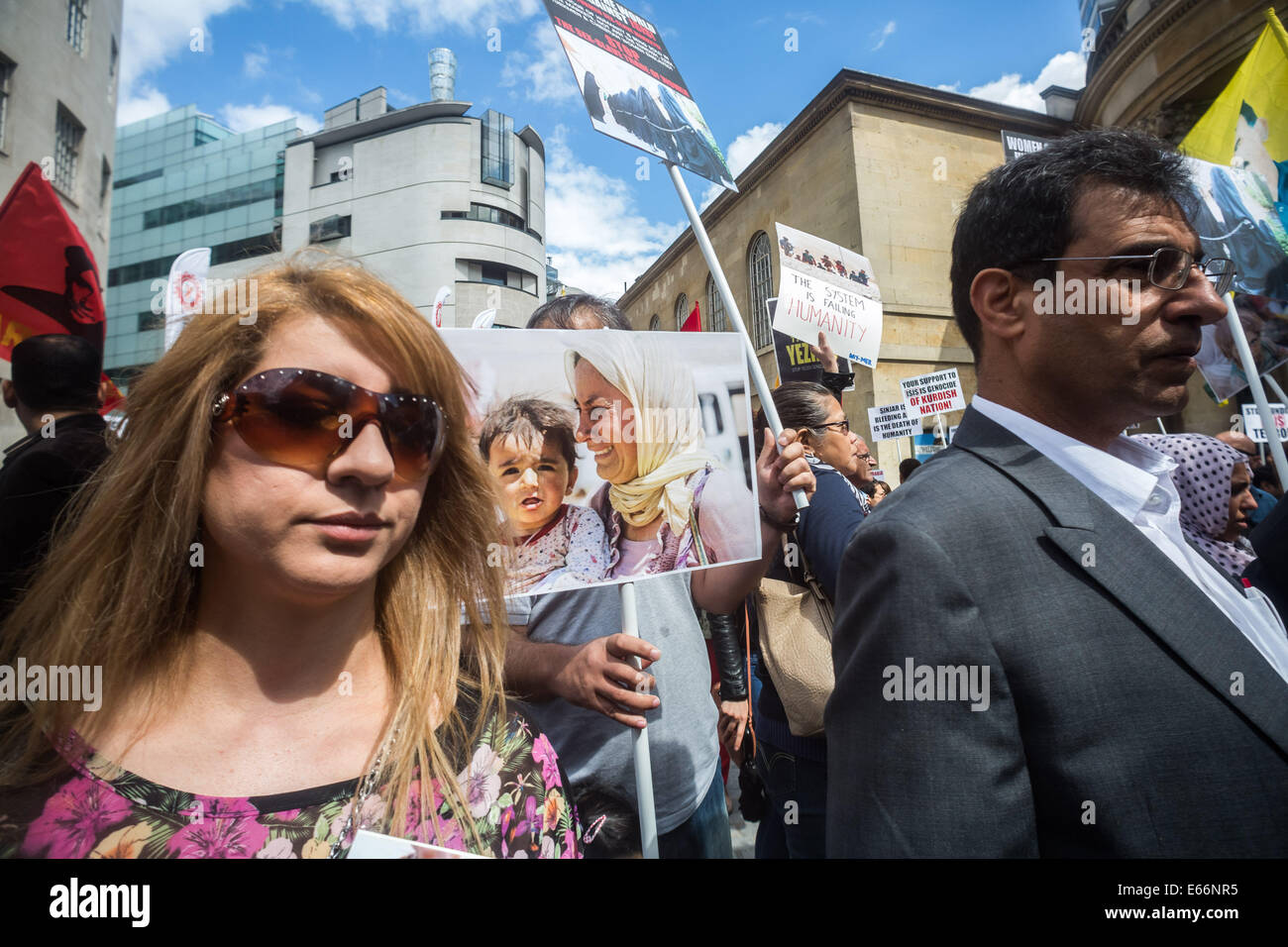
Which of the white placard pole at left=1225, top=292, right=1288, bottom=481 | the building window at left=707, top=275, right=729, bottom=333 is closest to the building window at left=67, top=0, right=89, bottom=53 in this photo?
the white placard pole at left=1225, top=292, right=1288, bottom=481

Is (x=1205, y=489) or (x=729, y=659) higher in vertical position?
(x=1205, y=489)

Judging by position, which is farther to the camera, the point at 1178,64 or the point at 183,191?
the point at 183,191

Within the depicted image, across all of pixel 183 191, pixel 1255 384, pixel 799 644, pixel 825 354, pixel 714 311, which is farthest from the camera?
pixel 183 191

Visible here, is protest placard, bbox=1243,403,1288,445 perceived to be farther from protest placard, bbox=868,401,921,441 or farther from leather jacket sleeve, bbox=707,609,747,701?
leather jacket sleeve, bbox=707,609,747,701

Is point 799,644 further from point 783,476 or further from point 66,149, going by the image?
point 66,149

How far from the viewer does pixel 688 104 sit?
2.94 metres

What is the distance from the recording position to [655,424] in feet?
6.19

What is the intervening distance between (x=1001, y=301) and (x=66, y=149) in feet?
45.8

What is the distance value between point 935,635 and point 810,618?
1.48 meters

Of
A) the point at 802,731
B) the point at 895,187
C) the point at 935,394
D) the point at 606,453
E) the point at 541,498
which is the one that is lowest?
the point at 802,731

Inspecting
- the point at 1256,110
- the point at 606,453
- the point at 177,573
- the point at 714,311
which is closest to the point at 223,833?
the point at 177,573

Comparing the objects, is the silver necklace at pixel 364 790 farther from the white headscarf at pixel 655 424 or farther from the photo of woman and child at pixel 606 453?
the white headscarf at pixel 655 424

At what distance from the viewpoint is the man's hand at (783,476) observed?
2.27 meters
